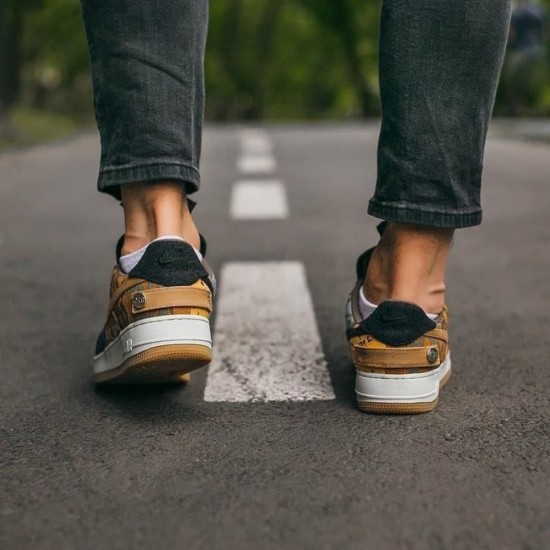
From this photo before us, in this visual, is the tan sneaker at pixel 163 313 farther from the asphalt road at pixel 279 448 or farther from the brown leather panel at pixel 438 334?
the brown leather panel at pixel 438 334

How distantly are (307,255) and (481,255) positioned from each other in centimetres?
59

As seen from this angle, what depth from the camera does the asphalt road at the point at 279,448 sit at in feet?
3.86

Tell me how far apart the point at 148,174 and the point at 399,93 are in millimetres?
447

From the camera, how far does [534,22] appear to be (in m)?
18.3

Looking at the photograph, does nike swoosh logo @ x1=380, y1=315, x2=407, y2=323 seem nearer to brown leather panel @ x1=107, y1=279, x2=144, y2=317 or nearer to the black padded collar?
the black padded collar

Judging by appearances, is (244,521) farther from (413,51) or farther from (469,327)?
(469,327)

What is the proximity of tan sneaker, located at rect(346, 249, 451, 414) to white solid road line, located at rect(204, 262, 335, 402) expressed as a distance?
0.40 feet

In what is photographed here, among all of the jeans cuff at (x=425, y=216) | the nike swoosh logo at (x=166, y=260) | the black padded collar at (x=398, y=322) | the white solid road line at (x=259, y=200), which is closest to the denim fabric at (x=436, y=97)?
the jeans cuff at (x=425, y=216)

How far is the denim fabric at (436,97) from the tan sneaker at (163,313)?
35 cm

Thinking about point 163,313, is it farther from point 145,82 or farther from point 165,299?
point 145,82

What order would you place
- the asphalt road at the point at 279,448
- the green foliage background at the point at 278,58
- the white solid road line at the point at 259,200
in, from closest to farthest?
1. the asphalt road at the point at 279,448
2. the white solid road line at the point at 259,200
3. the green foliage background at the point at 278,58

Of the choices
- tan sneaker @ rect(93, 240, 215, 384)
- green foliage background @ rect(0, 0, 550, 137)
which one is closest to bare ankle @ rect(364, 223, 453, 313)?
tan sneaker @ rect(93, 240, 215, 384)

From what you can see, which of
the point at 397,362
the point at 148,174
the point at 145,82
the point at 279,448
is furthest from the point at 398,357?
the point at 145,82

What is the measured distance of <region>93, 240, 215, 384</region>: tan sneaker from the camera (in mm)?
1561
